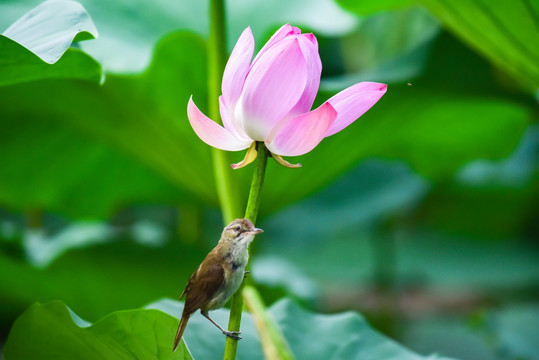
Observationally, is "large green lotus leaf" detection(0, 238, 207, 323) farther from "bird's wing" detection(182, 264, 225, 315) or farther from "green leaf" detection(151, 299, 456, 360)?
"bird's wing" detection(182, 264, 225, 315)

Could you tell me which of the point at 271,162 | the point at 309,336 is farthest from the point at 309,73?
the point at 271,162

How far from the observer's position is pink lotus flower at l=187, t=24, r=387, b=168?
1.22 feet

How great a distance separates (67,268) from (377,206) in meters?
0.97

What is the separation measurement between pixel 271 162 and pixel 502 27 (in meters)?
0.44

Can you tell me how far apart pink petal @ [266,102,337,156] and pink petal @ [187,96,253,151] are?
29mm

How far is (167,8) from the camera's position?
1264 millimetres

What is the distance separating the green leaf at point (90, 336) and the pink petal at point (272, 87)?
0.64ft

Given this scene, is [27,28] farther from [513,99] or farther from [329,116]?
[513,99]

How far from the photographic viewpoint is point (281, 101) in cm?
38

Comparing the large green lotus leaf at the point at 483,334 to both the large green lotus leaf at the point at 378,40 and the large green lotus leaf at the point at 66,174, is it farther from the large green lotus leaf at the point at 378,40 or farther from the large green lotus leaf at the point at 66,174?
the large green lotus leaf at the point at 66,174

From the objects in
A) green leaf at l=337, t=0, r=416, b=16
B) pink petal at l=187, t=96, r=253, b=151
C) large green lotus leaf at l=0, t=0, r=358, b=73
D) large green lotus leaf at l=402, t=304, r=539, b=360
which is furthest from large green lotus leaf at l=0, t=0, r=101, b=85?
large green lotus leaf at l=402, t=304, r=539, b=360

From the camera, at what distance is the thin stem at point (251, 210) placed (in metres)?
0.37

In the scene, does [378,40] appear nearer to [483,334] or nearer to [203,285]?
[483,334]

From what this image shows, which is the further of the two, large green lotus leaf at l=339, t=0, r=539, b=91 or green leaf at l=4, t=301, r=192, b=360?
large green lotus leaf at l=339, t=0, r=539, b=91
